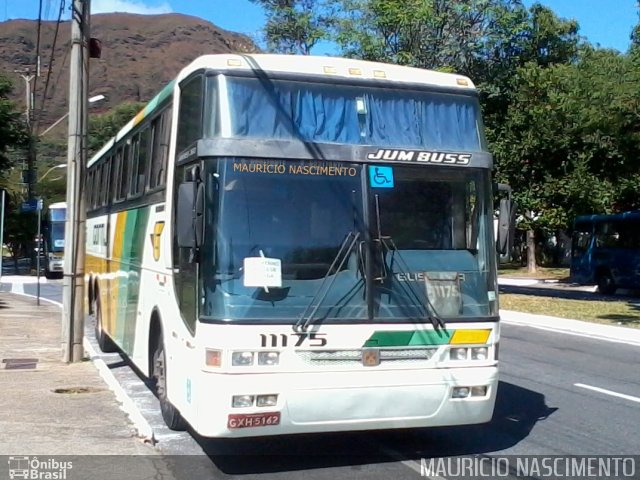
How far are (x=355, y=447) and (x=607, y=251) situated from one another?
27.4 meters

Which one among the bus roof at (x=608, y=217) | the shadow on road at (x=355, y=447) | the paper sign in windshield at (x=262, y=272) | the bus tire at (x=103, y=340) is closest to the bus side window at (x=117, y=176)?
the bus tire at (x=103, y=340)

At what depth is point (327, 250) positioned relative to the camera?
6809 millimetres

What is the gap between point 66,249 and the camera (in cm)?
1229

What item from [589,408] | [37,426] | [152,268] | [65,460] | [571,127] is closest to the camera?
[65,460]

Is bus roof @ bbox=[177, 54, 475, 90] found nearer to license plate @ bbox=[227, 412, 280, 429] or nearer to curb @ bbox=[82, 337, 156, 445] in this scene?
license plate @ bbox=[227, 412, 280, 429]

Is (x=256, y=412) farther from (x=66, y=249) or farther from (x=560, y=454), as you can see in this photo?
(x=66, y=249)

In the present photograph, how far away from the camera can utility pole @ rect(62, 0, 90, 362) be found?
12.2m

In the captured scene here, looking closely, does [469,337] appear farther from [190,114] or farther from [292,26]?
[292,26]

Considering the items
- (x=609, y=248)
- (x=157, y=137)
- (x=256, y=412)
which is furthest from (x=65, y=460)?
(x=609, y=248)

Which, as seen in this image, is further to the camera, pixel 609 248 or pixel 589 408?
pixel 609 248

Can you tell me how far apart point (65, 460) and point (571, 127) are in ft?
80.7

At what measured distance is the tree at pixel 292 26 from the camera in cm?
3116

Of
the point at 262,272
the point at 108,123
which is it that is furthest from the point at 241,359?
the point at 108,123

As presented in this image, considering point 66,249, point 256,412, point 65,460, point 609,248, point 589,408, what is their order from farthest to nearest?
point 609,248, point 66,249, point 589,408, point 65,460, point 256,412
